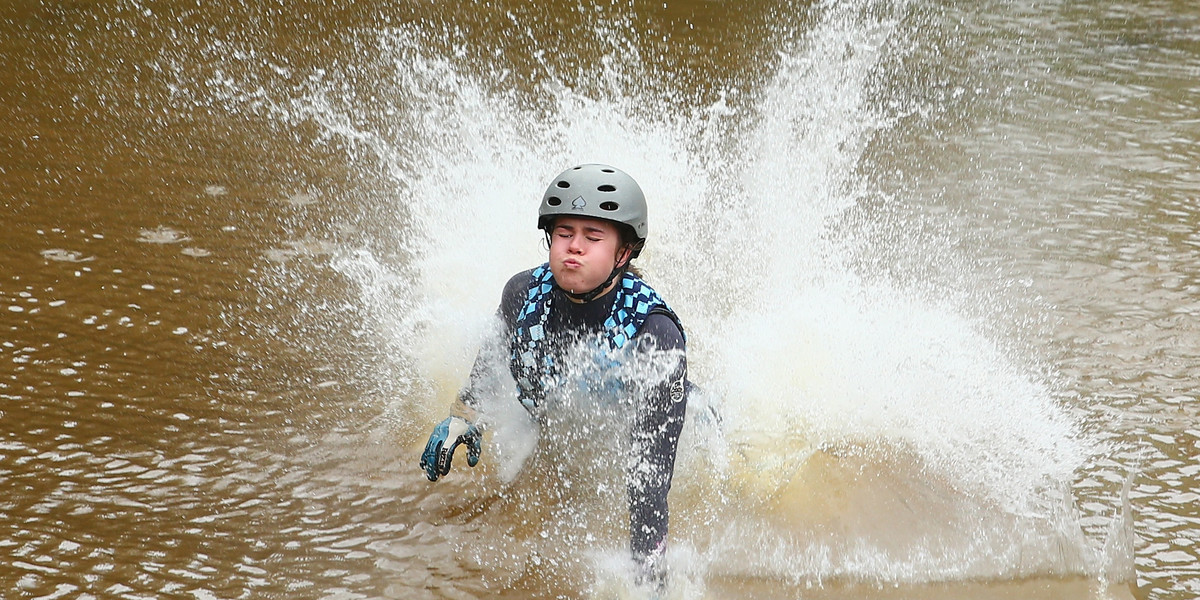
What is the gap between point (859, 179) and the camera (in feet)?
21.3

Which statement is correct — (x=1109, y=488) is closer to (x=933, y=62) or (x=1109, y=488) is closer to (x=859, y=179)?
(x=859, y=179)

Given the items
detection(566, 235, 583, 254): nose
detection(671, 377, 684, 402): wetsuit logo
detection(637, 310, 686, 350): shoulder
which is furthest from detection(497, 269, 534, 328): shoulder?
detection(671, 377, 684, 402): wetsuit logo

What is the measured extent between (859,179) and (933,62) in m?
2.80

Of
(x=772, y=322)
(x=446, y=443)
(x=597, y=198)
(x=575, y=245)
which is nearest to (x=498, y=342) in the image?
(x=446, y=443)

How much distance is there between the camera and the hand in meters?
3.20

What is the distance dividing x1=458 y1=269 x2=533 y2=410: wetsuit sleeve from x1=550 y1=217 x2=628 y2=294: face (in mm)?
337

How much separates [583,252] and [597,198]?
0.17 m

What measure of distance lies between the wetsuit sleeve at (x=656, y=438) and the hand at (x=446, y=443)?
22.6 inches

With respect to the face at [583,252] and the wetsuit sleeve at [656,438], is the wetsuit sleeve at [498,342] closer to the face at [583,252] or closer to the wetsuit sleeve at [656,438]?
the face at [583,252]

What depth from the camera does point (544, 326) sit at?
336 cm

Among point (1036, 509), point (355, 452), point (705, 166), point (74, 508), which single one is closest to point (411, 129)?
point (705, 166)

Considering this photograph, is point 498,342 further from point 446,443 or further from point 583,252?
point 583,252

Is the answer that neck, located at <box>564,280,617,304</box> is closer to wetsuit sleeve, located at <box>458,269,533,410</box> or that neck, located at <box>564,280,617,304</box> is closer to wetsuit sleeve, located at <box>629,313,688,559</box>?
wetsuit sleeve, located at <box>629,313,688,559</box>

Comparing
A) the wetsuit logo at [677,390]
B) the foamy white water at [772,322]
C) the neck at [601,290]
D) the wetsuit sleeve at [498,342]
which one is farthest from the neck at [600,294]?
the foamy white water at [772,322]
